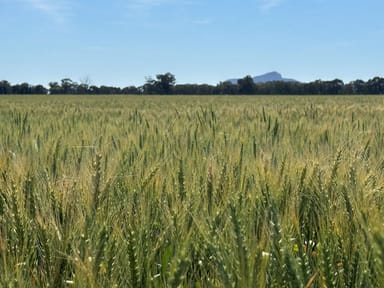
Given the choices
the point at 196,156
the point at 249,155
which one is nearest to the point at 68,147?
the point at 196,156

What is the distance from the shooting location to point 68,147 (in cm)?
257

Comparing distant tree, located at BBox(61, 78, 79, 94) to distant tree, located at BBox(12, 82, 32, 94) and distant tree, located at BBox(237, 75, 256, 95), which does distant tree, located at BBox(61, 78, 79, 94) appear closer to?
distant tree, located at BBox(12, 82, 32, 94)

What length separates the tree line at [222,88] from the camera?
66.4 m

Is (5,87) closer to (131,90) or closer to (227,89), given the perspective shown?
(131,90)

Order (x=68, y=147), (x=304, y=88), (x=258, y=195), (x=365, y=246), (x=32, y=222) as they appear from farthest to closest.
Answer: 1. (x=304, y=88)
2. (x=68, y=147)
3. (x=258, y=195)
4. (x=32, y=222)
5. (x=365, y=246)

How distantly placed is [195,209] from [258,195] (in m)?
0.27

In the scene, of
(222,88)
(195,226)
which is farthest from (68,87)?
(195,226)

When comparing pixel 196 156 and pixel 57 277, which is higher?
pixel 196 156

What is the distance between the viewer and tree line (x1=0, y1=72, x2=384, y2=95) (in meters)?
66.4

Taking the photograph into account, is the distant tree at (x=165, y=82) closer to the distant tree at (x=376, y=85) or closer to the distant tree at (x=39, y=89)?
the distant tree at (x=39, y=89)

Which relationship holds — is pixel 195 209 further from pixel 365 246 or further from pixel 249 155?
pixel 249 155

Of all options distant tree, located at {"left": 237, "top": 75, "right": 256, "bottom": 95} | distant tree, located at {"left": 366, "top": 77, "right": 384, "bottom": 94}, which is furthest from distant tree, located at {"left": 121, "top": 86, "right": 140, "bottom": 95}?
distant tree, located at {"left": 366, "top": 77, "right": 384, "bottom": 94}

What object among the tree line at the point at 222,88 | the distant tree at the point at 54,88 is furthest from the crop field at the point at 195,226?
the distant tree at the point at 54,88

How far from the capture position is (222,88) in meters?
70.1
